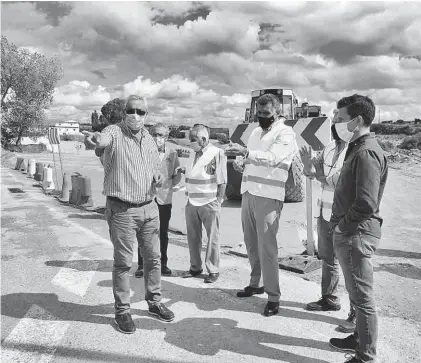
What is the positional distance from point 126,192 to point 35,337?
5.21 ft

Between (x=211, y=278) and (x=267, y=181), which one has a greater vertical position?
(x=267, y=181)

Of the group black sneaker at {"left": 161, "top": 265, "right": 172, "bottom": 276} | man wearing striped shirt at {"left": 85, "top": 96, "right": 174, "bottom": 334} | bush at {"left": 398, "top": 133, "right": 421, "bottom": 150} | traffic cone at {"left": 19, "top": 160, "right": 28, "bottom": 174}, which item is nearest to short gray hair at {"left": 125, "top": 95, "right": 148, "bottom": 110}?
man wearing striped shirt at {"left": 85, "top": 96, "right": 174, "bottom": 334}

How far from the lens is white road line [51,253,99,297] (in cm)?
512

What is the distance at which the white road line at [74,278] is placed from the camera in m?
5.12

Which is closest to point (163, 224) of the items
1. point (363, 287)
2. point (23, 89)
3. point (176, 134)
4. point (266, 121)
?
point (176, 134)

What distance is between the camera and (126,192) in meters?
3.91

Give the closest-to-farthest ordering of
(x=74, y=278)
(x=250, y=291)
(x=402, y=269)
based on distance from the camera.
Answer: (x=250, y=291)
(x=74, y=278)
(x=402, y=269)

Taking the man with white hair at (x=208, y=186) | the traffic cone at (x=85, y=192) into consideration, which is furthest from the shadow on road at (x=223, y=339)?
the traffic cone at (x=85, y=192)

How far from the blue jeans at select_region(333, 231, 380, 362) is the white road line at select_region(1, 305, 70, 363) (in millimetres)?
2526

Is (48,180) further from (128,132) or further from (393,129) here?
(393,129)

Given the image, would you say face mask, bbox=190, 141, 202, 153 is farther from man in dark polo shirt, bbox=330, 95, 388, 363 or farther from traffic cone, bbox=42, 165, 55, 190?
traffic cone, bbox=42, 165, 55, 190

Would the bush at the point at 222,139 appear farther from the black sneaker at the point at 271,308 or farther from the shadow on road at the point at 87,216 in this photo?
the shadow on road at the point at 87,216

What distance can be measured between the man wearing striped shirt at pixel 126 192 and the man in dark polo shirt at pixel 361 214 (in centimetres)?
181

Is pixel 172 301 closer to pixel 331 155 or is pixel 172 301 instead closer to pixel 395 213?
pixel 331 155
